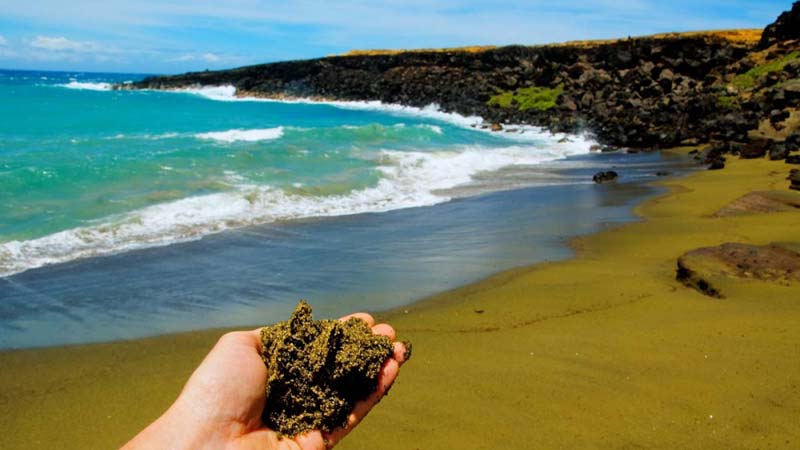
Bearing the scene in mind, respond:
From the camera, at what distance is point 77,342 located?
21.7 feet

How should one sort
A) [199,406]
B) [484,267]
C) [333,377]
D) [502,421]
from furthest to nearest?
[484,267] → [502,421] → [333,377] → [199,406]

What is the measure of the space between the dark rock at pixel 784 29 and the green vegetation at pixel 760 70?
181 inches

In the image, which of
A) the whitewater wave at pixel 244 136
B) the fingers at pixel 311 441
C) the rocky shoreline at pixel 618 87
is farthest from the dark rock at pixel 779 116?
the fingers at pixel 311 441

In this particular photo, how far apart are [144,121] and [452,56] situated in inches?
1631

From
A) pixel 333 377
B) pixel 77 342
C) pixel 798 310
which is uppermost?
pixel 333 377

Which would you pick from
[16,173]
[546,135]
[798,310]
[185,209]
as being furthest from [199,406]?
[546,135]

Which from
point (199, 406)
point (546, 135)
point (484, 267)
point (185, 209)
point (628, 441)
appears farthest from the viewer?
point (546, 135)

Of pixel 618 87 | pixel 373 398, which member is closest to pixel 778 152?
pixel 373 398

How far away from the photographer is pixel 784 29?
146 feet

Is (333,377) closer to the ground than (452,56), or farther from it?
closer to the ground

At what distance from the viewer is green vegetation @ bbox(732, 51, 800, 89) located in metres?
35.8

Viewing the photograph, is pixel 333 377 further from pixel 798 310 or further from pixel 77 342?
pixel 798 310

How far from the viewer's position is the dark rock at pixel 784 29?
42.9 m

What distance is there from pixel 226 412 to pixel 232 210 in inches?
442
